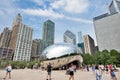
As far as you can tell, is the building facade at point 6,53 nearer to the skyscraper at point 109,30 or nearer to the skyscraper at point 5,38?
the skyscraper at point 5,38

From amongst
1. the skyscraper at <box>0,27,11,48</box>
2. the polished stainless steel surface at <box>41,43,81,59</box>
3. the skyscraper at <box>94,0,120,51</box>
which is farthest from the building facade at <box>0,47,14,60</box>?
the polished stainless steel surface at <box>41,43,81,59</box>

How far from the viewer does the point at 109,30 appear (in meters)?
122

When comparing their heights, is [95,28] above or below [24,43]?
above

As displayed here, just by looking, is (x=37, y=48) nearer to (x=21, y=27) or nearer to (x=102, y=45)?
(x=21, y=27)

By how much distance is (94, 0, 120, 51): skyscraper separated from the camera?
374ft

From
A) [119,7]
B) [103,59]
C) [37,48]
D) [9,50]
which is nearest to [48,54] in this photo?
[103,59]

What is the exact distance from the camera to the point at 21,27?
142000 millimetres

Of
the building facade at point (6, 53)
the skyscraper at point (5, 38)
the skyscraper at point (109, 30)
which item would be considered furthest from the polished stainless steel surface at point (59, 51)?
the skyscraper at point (5, 38)

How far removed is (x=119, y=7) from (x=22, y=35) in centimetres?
10846

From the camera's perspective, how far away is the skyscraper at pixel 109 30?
113938 millimetres

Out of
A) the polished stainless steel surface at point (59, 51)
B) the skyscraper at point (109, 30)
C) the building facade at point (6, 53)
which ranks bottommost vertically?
the polished stainless steel surface at point (59, 51)

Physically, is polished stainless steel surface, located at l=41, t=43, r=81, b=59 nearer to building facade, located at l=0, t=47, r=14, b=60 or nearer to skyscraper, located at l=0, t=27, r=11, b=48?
building facade, located at l=0, t=47, r=14, b=60

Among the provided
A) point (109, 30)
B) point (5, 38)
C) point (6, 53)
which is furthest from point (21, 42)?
point (109, 30)

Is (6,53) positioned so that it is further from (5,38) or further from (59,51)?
(59,51)
